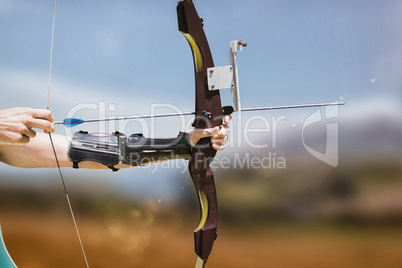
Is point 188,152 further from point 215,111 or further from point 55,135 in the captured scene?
point 55,135

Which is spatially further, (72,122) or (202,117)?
(72,122)

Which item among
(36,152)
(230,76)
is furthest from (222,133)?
(36,152)

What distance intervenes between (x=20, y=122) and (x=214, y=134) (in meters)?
0.90

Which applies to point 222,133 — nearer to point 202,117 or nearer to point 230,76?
point 202,117

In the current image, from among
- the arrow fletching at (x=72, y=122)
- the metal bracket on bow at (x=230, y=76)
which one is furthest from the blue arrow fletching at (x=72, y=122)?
the metal bracket on bow at (x=230, y=76)

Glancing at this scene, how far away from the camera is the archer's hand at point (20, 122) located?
125 centimetres

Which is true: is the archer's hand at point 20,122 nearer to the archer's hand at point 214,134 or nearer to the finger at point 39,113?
the finger at point 39,113

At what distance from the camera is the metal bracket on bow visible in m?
1.20

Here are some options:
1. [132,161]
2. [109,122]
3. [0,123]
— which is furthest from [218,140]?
[0,123]

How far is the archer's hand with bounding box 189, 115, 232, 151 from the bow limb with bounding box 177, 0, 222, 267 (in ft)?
0.07

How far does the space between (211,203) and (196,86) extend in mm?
551

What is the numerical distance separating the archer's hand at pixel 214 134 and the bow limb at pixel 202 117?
2 centimetres

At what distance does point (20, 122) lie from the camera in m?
1.25

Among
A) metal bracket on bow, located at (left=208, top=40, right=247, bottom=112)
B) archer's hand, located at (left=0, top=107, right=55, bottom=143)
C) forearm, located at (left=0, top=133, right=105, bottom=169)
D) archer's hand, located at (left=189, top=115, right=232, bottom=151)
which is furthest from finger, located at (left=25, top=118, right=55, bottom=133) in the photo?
metal bracket on bow, located at (left=208, top=40, right=247, bottom=112)
